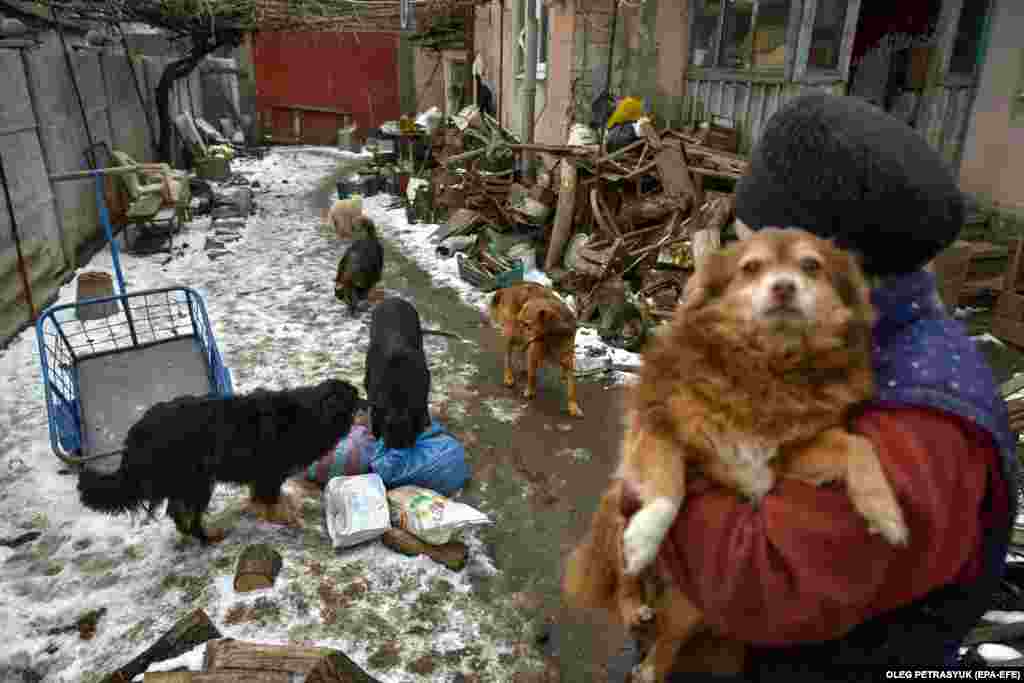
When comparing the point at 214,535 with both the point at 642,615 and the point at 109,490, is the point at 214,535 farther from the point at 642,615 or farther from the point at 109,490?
the point at 642,615

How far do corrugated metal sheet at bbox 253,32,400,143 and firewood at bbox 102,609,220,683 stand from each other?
24.0 metres

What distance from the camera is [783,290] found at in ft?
4.54

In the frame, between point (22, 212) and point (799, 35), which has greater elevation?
point (799, 35)

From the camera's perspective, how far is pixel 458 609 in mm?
3756

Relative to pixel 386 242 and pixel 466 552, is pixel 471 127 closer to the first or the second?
pixel 386 242

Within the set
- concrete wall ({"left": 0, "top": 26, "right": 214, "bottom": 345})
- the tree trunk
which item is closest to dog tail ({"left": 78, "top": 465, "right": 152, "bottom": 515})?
concrete wall ({"left": 0, "top": 26, "right": 214, "bottom": 345})

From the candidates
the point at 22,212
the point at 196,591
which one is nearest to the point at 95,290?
the point at 22,212

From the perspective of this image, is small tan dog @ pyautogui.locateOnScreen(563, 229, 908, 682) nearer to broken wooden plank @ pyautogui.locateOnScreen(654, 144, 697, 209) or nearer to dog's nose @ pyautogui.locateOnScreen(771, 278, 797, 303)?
dog's nose @ pyautogui.locateOnScreen(771, 278, 797, 303)

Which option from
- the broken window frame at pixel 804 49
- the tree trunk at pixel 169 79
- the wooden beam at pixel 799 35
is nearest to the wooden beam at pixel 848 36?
the broken window frame at pixel 804 49

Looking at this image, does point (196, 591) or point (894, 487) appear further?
point (196, 591)

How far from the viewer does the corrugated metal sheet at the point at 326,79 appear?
2383 cm

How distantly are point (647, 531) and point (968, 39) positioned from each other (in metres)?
10.2

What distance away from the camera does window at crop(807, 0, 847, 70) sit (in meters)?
7.71

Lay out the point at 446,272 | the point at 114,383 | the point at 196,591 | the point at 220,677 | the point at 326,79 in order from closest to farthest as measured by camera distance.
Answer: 1. the point at 220,677
2. the point at 196,591
3. the point at 114,383
4. the point at 446,272
5. the point at 326,79
